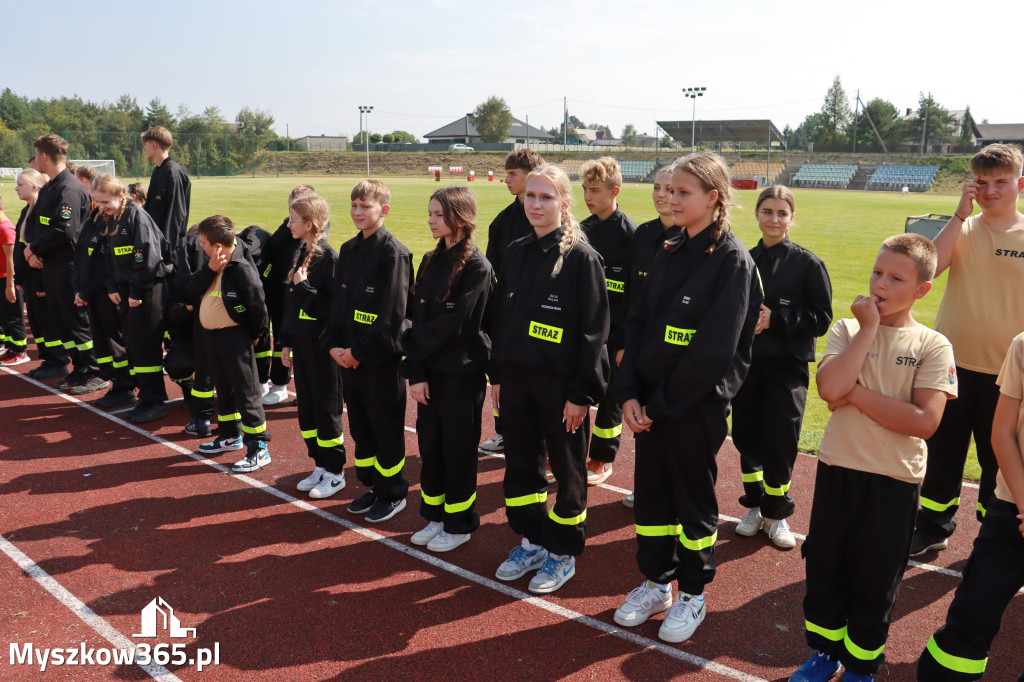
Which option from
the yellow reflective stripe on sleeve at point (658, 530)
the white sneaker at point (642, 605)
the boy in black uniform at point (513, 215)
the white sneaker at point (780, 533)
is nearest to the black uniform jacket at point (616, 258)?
the boy in black uniform at point (513, 215)

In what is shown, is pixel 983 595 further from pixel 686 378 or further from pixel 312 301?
pixel 312 301

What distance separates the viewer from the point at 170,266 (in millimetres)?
7285

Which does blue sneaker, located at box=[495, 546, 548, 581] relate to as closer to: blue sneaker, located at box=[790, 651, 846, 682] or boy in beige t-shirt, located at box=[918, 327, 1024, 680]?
blue sneaker, located at box=[790, 651, 846, 682]

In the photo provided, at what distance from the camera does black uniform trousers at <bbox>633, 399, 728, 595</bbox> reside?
3510 mm

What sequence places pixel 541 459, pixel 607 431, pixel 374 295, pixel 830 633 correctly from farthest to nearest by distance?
pixel 607 431 → pixel 374 295 → pixel 541 459 → pixel 830 633

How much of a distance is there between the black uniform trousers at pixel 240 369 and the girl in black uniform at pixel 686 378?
3.48 m

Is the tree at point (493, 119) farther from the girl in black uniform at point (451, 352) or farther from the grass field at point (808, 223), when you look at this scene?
the girl in black uniform at point (451, 352)

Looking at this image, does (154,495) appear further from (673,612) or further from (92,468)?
(673,612)

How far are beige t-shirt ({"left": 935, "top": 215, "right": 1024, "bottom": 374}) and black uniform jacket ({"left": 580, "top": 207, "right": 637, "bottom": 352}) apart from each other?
2.05 m

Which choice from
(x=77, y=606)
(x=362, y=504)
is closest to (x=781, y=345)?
(x=362, y=504)

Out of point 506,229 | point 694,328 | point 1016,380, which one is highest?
point 506,229

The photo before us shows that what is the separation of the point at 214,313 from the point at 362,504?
206cm

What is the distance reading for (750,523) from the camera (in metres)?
4.77

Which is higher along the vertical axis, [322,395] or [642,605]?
[322,395]
